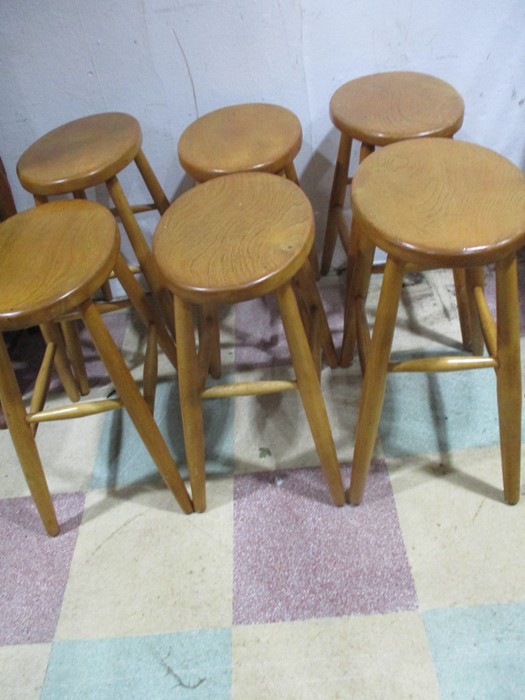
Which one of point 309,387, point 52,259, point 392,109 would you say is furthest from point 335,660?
point 392,109

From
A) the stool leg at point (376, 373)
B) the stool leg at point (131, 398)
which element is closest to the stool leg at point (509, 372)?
the stool leg at point (376, 373)

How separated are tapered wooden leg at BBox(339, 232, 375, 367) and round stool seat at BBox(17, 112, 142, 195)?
0.51 metres

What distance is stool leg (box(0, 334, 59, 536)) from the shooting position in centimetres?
90

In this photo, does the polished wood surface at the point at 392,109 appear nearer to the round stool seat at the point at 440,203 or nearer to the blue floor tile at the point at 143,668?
the round stool seat at the point at 440,203

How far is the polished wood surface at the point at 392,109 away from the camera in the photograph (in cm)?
102

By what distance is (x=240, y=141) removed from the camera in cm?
109

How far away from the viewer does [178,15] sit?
116 cm

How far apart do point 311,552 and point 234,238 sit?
0.61m

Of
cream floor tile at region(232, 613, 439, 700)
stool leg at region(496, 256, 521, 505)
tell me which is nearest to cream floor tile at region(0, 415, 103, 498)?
cream floor tile at region(232, 613, 439, 700)

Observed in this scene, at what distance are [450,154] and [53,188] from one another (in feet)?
2.46

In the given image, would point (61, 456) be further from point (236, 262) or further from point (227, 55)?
point (227, 55)

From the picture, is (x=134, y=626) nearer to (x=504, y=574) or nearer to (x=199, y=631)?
(x=199, y=631)

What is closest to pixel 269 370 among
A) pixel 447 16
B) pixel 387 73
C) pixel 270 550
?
pixel 270 550

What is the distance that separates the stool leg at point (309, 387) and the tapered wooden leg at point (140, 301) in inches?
13.4
